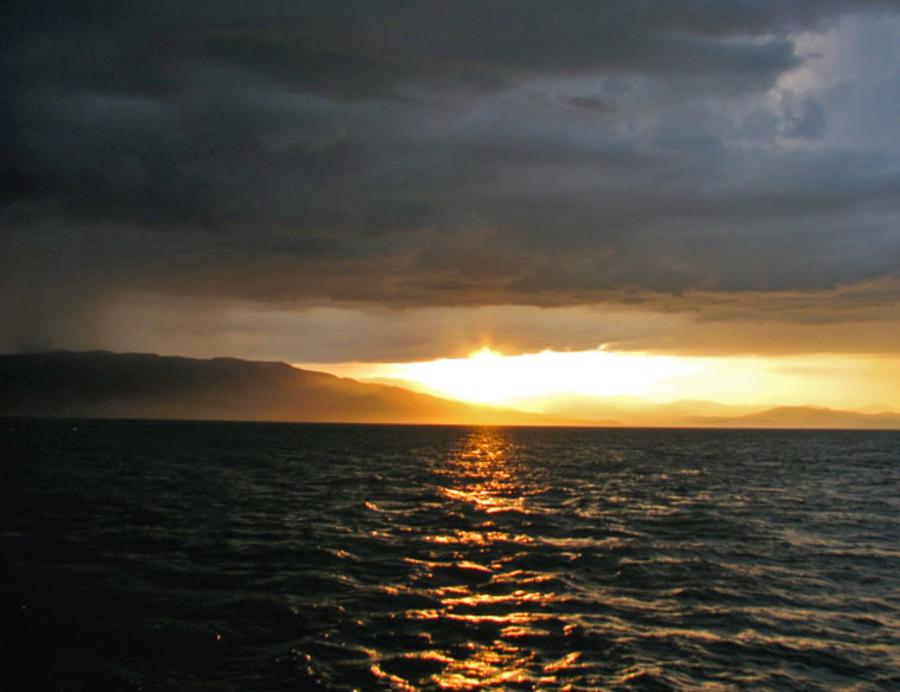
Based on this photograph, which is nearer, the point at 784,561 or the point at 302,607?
the point at 302,607

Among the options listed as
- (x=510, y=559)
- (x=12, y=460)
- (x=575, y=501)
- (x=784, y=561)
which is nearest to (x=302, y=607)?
(x=510, y=559)

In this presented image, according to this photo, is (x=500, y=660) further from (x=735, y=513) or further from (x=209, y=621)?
(x=735, y=513)

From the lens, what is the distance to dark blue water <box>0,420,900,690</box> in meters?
17.0

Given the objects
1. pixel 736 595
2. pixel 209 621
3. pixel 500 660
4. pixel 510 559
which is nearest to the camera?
pixel 500 660

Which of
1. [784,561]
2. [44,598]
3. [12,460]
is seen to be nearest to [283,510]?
[44,598]

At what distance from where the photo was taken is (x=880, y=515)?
46.5 m

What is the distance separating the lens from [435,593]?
23.5 metres

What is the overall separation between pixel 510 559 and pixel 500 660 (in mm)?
11773

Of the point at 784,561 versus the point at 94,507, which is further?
the point at 94,507

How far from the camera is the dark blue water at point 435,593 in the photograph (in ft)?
55.9

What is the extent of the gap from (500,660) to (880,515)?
37.5m

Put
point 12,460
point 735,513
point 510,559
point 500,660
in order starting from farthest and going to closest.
→ point 12,460
point 735,513
point 510,559
point 500,660

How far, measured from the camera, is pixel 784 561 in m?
31.0

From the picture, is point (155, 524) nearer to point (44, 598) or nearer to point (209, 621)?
point (44, 598)
